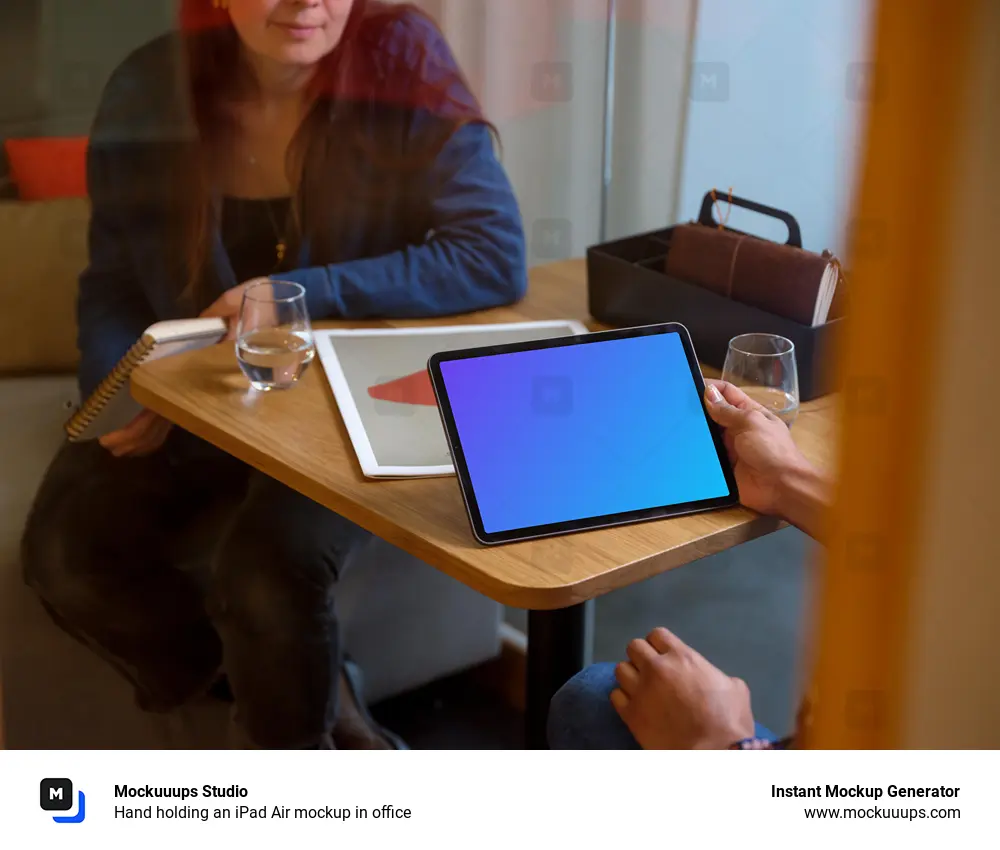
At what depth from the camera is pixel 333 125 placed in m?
1.07

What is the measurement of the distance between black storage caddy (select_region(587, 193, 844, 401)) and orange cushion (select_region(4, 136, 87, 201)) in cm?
47

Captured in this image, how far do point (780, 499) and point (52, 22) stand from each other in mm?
716

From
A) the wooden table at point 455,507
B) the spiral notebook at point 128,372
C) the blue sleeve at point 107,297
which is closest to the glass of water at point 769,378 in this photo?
the wooden table at point 455,507

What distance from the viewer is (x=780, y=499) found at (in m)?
0.73

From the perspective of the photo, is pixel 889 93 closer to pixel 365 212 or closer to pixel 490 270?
pixel 490 270

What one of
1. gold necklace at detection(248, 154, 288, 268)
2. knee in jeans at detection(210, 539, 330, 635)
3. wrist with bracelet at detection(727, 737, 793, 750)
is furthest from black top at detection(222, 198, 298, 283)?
wrist with bracelet at detection(727, 737, 793, 750)

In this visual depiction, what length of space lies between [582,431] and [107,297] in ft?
1.87

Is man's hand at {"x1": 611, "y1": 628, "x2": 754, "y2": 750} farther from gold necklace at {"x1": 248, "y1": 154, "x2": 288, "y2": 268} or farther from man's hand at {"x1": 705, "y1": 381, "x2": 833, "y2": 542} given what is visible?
gold necklace at {"x1": 248, "y1": 154, "x2": 288, "y2": 268}

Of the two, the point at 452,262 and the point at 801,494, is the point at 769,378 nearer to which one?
the point at 801,494

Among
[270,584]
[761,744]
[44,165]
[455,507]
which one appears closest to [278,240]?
[44,165]

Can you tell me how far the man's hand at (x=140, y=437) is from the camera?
3.46ft

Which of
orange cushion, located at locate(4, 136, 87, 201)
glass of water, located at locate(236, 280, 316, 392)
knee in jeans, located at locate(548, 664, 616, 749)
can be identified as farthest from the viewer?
orange cushion, located at locate(4, 136, 87, 201)

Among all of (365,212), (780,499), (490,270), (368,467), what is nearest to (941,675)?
(780,499)

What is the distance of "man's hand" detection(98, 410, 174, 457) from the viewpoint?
1054 mm
